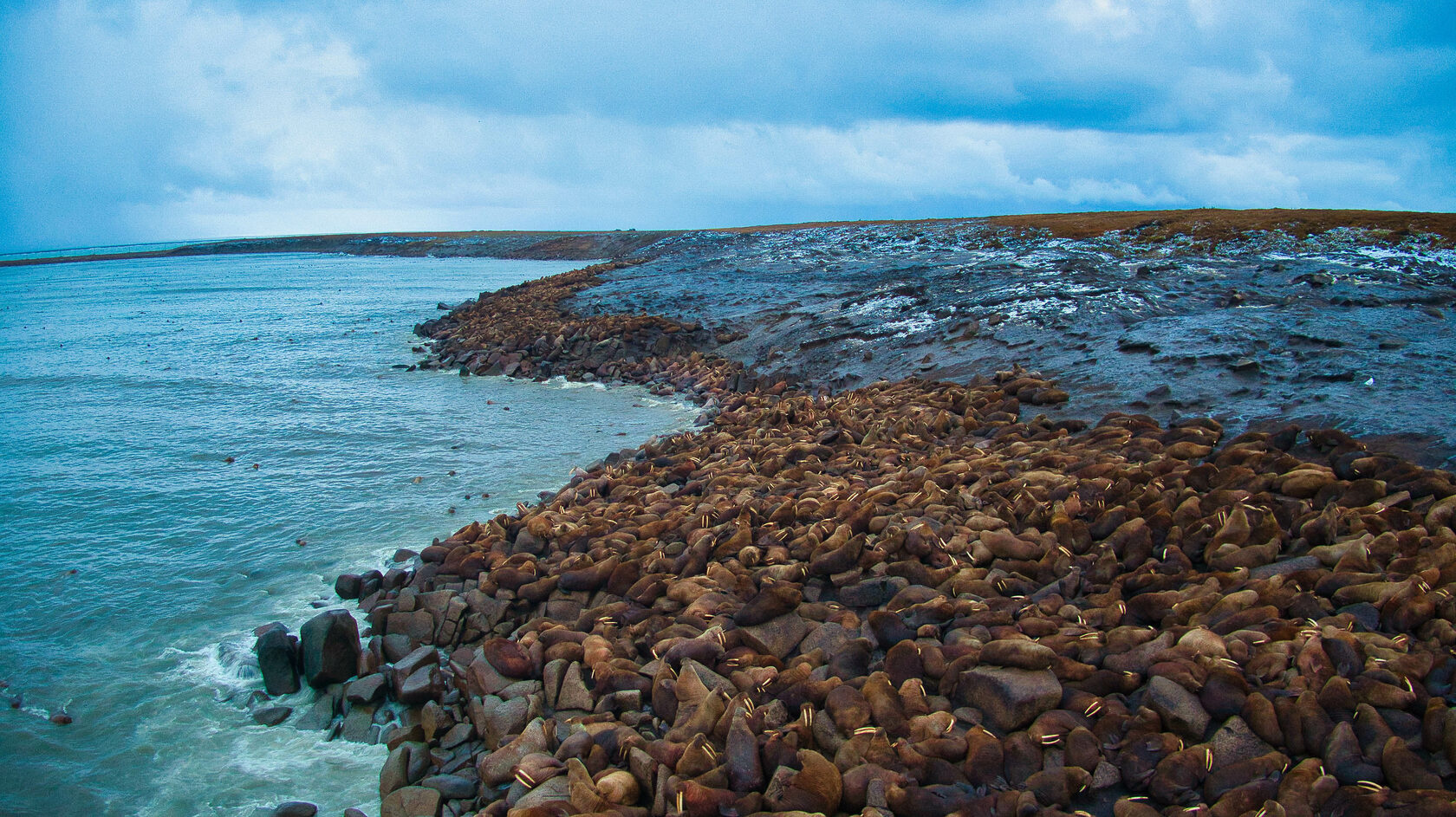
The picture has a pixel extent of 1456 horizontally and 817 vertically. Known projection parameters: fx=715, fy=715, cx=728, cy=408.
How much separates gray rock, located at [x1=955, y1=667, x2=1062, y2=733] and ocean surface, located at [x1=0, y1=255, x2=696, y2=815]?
5.04 metres

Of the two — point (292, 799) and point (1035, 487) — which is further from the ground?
point (1035, 487)

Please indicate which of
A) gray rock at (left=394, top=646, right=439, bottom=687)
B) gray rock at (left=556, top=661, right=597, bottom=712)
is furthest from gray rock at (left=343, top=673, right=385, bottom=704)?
gray rock at (left=556, top=661, right=597, bottom=712)

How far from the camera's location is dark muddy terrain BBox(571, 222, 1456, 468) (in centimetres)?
1173

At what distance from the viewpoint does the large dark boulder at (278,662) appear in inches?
303

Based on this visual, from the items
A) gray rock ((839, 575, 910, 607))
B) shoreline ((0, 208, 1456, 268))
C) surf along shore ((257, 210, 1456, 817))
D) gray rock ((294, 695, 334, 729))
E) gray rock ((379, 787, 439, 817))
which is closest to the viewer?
surf along shore ((257, 210, 1456, 817))

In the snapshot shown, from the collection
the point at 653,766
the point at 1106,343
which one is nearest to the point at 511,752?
the point at 653,766

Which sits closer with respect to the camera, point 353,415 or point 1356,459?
point 1356,459

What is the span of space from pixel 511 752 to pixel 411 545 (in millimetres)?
6406

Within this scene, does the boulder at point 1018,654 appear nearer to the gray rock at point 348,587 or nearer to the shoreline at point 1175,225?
the gray rock at point 348,587

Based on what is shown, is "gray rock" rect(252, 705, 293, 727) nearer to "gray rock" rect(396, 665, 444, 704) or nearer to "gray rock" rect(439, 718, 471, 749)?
"gray rock" rect(396, 665, 444, 704)

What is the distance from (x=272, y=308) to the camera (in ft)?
171

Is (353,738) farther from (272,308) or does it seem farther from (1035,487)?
(272,308)

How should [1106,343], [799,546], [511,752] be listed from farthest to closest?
[1106,343] < [799,546] < [511,752]

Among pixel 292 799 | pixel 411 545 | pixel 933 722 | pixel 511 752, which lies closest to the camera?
pixel 933 722
